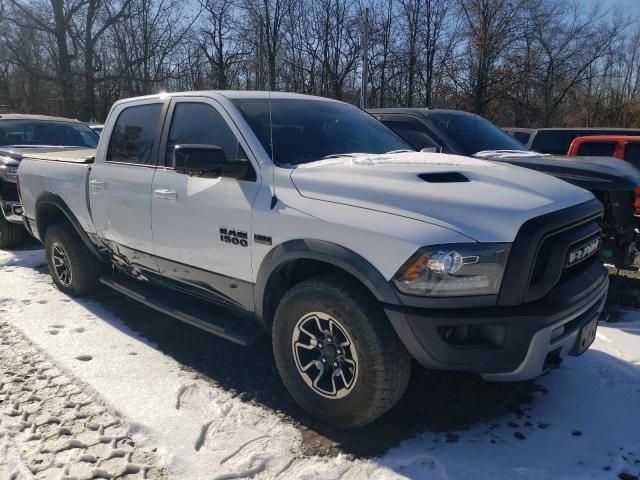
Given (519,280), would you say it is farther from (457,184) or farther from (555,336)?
(457,184)

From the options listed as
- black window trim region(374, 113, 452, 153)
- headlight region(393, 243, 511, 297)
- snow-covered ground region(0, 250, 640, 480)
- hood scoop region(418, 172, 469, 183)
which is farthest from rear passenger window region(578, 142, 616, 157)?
headlight region(393, 243, 511, 297)

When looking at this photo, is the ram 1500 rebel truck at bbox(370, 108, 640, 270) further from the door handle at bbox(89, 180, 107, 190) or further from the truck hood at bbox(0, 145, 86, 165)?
the truck hood at bbox(0, 145, 86, 165)

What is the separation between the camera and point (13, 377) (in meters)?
3.56

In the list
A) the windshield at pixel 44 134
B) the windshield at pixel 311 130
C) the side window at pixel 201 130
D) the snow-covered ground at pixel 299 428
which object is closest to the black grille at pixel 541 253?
the snow-covered ground at pixel 299 428

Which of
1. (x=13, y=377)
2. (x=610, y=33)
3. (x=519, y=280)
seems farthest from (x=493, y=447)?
(x=610, y=33)

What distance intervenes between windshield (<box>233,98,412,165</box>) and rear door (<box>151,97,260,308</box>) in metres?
0.18

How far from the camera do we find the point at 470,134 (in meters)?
6.61

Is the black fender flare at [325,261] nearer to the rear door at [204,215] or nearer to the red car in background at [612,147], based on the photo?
the rear door at [204,215]

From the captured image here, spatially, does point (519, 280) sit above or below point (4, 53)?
below

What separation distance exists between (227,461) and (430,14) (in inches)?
1388

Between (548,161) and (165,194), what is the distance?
4086mm

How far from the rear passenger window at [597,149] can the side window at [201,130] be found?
7.98 metres

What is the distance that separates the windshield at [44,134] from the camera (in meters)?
8.26

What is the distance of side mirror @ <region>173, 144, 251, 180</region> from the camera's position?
304 cm
